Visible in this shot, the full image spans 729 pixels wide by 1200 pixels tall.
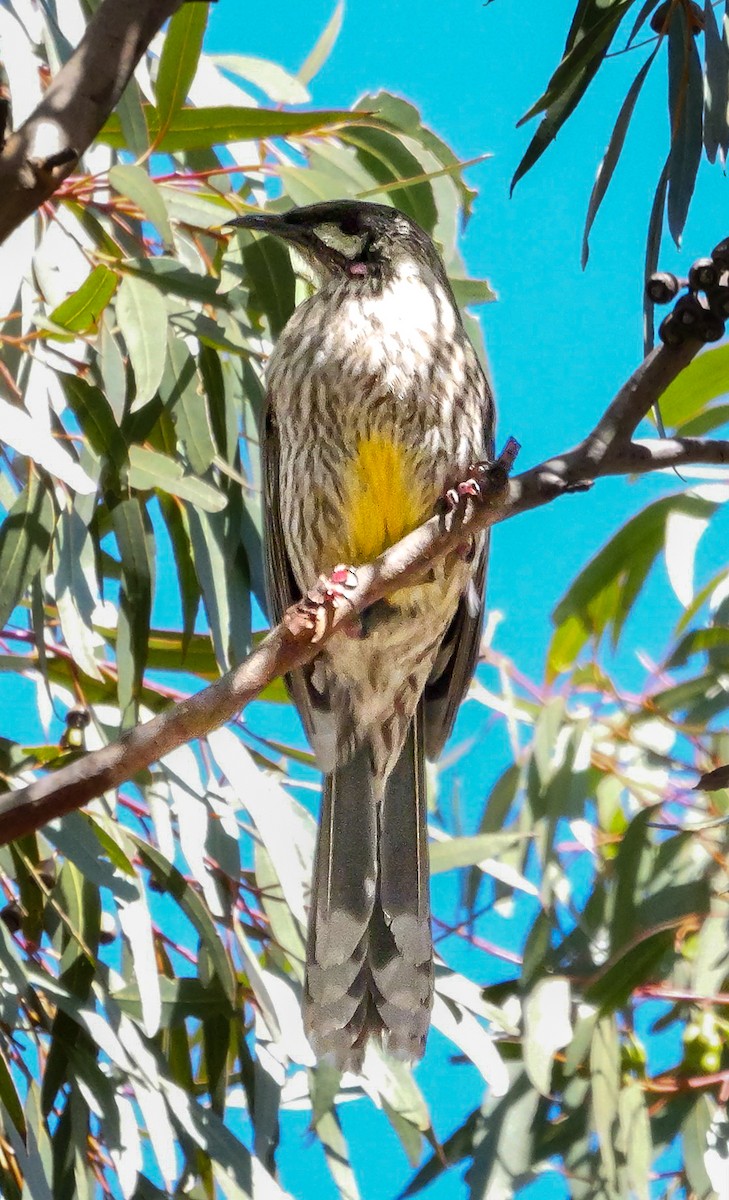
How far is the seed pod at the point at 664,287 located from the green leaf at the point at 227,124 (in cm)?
63

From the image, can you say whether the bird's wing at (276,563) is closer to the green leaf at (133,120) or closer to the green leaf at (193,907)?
the green leaf at (193,907)

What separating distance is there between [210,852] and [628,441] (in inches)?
48.2

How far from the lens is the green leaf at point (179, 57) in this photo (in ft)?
7.14

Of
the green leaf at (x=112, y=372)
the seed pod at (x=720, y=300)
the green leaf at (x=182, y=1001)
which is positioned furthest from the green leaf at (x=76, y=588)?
the seed pod at (x=720, y=300)

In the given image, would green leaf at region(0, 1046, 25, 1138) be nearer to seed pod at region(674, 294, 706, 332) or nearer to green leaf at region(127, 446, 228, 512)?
green leaf at region(127, 446, 228, 512)

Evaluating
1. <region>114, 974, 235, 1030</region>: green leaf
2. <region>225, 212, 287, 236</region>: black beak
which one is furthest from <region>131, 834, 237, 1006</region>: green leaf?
<region>225, 212, 287, 236</region>: black beak

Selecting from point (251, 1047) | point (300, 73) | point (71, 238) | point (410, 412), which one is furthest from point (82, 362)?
point (251, 1047)

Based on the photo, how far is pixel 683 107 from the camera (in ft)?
7.45

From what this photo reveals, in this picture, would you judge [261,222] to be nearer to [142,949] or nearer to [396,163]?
[396,163]

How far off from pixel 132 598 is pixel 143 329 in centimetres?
49

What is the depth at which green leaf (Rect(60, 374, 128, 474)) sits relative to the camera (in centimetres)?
245

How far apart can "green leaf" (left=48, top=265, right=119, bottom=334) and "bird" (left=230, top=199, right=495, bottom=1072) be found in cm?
34

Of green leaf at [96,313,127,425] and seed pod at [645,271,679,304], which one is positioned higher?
green leaf at [96,313,127,425]

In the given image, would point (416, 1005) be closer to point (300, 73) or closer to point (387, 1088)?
point (387, 1088)
